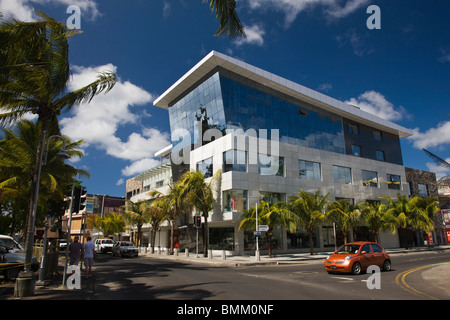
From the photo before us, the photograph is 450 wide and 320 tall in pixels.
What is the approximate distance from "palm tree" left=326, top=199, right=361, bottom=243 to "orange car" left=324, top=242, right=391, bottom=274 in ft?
51.5

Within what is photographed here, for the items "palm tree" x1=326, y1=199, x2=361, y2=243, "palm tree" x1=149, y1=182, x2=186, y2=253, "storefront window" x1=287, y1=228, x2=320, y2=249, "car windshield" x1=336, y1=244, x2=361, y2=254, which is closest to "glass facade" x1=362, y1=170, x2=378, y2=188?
"palm tree" x1=326, y1=199, x2=361, y2=243

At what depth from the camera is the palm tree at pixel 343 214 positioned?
3134 cm

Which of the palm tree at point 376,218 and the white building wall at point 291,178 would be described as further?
the palm tree at point 376,218

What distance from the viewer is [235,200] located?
2939cm

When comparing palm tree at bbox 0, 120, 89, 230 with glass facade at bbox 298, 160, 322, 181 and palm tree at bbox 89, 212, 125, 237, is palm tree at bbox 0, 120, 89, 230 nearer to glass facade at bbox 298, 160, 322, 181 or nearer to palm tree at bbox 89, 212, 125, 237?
glass facade at bbox 298, 160, 322, 181

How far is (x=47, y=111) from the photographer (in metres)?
13.4

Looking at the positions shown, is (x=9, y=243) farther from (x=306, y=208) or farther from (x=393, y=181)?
(x=393, y=181)

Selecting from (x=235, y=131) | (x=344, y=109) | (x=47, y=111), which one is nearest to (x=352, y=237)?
(x=344, y=109)

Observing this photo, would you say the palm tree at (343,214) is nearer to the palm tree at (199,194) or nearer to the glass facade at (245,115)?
the glass facade at (245,115)

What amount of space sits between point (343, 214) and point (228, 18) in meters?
27.6

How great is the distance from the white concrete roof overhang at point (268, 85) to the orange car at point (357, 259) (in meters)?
22.9

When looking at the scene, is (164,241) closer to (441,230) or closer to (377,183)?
(377,183)

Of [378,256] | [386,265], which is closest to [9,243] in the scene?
[378,256]

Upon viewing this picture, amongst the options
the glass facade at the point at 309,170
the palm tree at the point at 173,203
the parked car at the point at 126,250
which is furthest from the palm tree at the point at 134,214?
the glass facade at the point at 309,170
